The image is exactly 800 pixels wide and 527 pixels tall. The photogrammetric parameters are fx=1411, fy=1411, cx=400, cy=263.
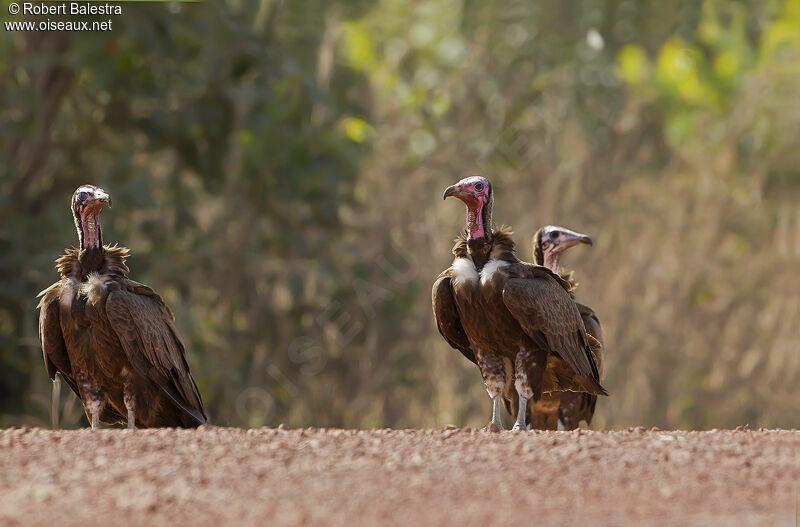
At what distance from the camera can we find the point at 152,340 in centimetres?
866

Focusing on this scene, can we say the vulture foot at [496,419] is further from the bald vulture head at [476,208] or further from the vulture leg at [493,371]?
the bald vulture head at [476,208]

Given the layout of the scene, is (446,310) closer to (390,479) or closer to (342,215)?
(390,479)

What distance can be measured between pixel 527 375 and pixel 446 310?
65cm

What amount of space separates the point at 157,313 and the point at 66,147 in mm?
9512

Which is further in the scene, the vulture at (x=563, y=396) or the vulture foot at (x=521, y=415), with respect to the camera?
the vulture at (x=563, y=396)

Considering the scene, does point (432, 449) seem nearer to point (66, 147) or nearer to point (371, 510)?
point (371, 510)

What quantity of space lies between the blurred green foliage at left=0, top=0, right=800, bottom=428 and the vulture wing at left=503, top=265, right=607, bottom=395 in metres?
7.83

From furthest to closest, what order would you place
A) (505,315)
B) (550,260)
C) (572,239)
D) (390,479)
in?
(550,260), (572,239), (505,315), (390,479)

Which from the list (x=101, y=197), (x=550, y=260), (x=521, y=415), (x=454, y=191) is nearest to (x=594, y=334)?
(x=550, y=260)

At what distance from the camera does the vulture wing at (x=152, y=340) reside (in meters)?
8.54

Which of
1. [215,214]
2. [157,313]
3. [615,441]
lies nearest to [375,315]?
[215,214]

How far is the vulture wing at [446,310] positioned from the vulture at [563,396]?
39.1 inches

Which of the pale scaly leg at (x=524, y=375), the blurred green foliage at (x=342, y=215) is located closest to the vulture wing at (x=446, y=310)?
the pale scaly leg at (x=524, y=375)

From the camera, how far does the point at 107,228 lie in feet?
51.4
